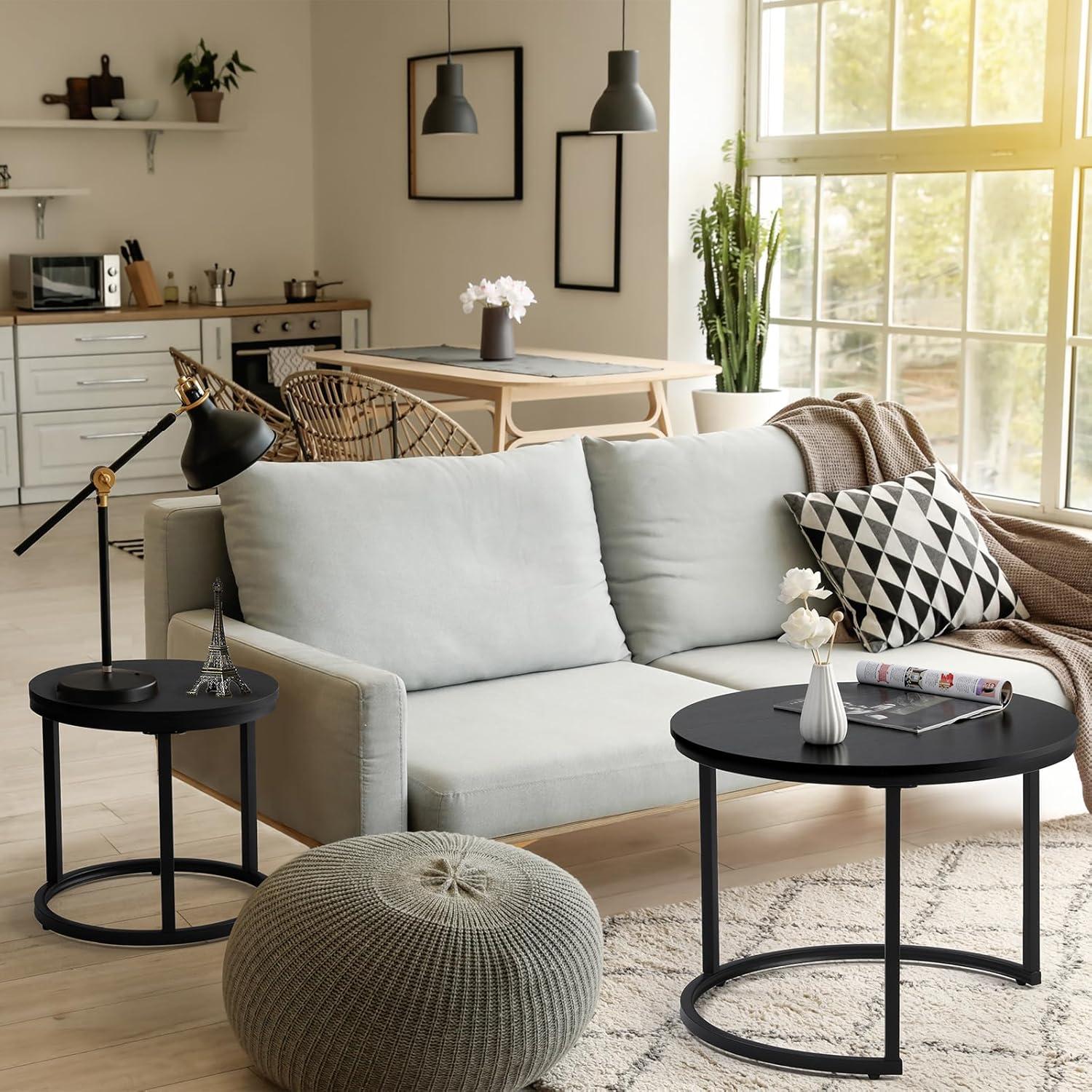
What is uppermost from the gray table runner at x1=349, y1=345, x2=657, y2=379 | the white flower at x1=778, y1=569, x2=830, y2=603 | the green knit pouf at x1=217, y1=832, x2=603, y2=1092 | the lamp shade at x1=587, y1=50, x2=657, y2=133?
the lamp shade at x1=587, y1=50, x2=657, y2=133

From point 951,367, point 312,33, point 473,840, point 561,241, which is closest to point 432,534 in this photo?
point 473,840

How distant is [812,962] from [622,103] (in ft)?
11.5

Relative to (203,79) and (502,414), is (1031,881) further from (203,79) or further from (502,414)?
(203,79)

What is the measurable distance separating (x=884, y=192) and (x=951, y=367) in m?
0.70

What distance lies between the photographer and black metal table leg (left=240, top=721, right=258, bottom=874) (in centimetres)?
277

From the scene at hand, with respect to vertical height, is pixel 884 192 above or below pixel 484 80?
below

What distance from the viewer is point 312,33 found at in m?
8.55

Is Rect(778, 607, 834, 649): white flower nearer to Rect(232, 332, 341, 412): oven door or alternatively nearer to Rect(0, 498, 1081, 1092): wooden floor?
Rect(0, 498, 1081, 1092): wooden floor

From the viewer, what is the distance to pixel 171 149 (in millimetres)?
8234

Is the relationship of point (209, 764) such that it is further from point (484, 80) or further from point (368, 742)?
point (484, 80)

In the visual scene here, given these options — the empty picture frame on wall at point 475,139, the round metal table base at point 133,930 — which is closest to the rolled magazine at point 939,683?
the round metal table base at point 133,930

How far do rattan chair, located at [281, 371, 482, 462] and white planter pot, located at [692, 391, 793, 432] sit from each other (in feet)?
4.03

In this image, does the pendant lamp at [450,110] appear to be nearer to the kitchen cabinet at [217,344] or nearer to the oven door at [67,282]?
the kitchen cabinet at [217,344]

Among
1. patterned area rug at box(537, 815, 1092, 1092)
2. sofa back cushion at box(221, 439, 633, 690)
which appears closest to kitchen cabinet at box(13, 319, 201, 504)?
sofa back cushion at box(221, 439, 633, 690)
